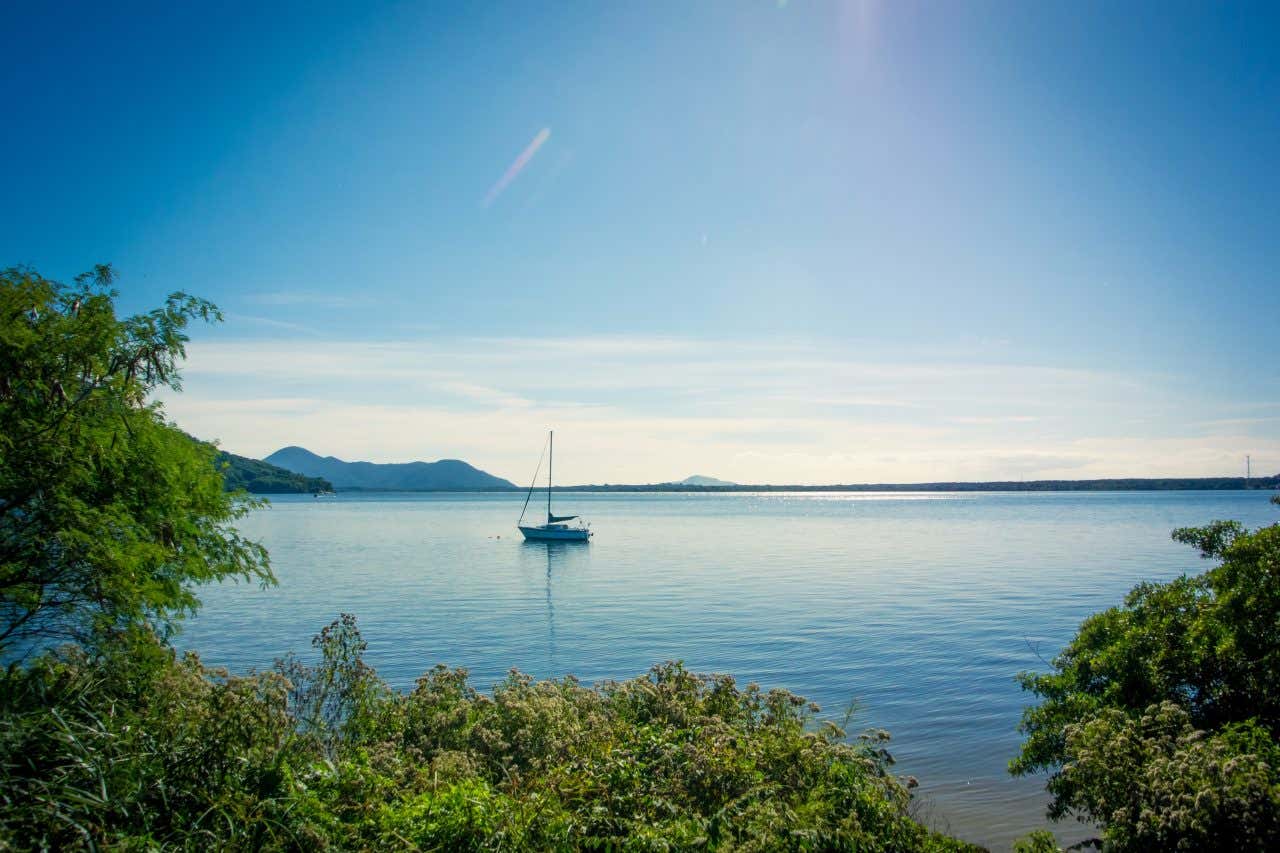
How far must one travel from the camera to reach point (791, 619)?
3725 centimetres

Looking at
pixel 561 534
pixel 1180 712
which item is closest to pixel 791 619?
pixel 1180 712

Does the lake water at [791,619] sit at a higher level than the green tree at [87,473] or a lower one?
lower

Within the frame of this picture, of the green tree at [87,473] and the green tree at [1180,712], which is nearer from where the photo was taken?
the green tree at [1180,712]

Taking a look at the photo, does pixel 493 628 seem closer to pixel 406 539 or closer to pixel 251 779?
pixel 251 779

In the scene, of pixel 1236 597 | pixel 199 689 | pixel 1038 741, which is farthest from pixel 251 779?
pixel 1236 597

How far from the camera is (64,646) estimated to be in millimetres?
10891

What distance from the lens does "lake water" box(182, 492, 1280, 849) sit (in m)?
20.9

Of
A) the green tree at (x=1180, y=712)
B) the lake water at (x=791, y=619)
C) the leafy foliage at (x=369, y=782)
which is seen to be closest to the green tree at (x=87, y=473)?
the leafy foliage at (x=369, y=782)

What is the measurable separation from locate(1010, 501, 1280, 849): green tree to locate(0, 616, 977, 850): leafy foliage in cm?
191

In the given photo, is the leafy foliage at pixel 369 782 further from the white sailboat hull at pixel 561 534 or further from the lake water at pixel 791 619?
the white sailboat hull at pixel 561 534

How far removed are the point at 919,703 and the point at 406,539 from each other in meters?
83.0

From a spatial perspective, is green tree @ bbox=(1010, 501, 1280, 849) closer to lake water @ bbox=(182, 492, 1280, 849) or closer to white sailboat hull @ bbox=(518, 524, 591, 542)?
lake water @ bbox=(182, 492, 1280, 849)

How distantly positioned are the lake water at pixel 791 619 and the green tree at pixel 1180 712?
13.1 ft

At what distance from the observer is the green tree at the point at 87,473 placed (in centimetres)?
1010
